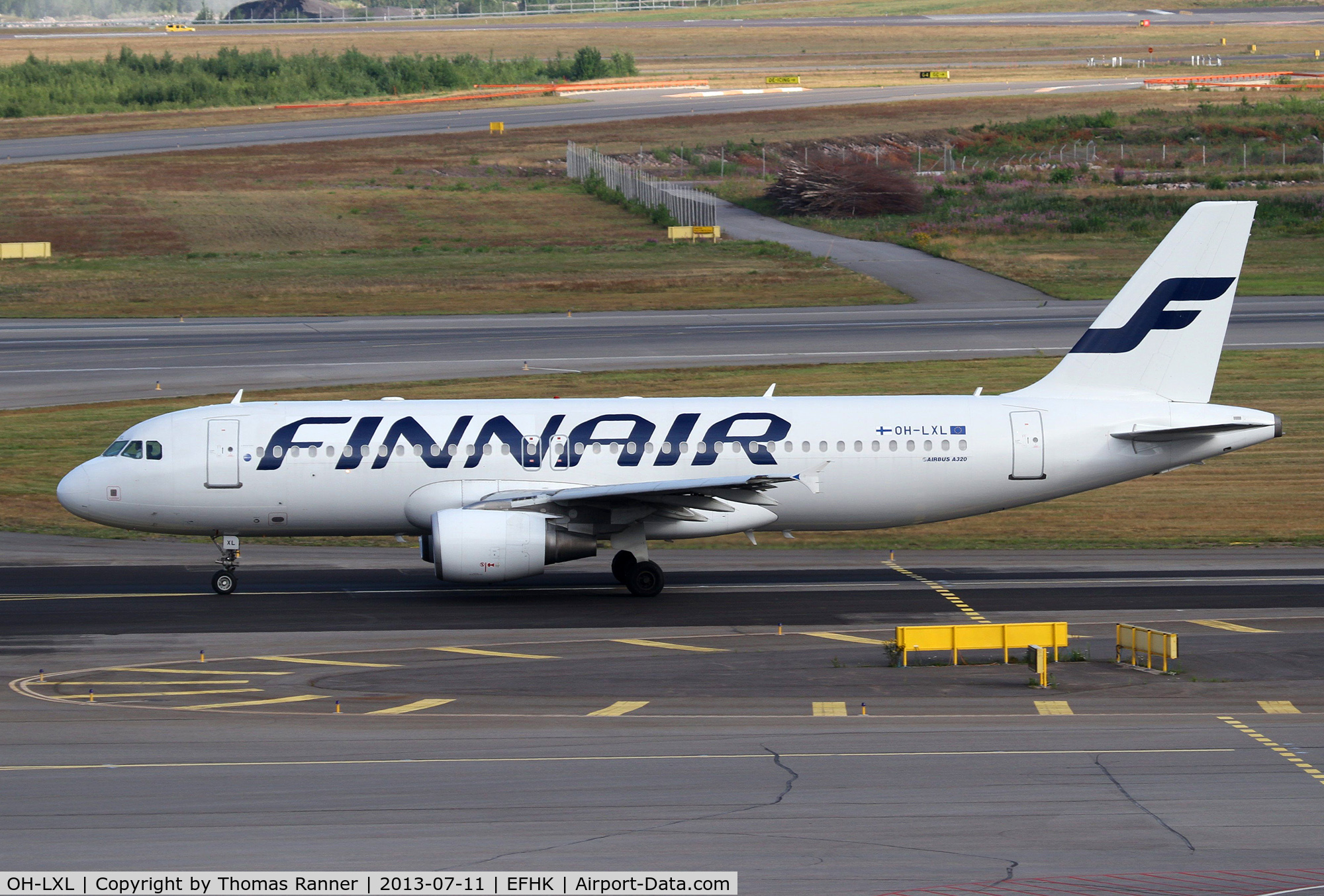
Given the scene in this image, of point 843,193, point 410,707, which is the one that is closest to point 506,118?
point 843,193

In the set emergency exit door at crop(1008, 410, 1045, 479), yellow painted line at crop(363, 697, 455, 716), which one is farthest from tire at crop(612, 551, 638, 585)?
yellow painted line at crop(363, 697, 455, 716)

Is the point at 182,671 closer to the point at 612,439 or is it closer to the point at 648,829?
the point at 612,439

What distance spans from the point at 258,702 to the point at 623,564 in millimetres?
10523

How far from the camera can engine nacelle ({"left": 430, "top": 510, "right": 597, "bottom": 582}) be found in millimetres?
29203

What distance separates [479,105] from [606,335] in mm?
89577

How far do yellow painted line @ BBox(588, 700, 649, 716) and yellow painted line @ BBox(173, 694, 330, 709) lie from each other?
465cm

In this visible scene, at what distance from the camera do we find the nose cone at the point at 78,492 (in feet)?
104

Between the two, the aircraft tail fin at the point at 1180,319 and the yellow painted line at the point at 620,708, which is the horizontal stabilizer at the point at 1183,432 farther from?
the yellow painted line at the point at 620,708

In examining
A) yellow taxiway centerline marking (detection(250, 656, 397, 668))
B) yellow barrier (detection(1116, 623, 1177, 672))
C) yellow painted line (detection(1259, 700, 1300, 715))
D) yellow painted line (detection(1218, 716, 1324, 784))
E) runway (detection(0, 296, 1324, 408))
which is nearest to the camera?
yellow painted line (detection(1218, 716, 1324, 784))

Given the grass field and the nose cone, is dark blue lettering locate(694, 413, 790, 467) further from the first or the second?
the nose cone

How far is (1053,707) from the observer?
22688mm

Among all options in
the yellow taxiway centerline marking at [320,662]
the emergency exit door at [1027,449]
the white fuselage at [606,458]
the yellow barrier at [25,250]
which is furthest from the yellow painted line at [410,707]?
the yellow barrier at [25,250]

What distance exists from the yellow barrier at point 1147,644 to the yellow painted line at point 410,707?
1205 centimetres

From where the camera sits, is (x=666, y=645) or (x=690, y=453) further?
(x=690, y=453)
